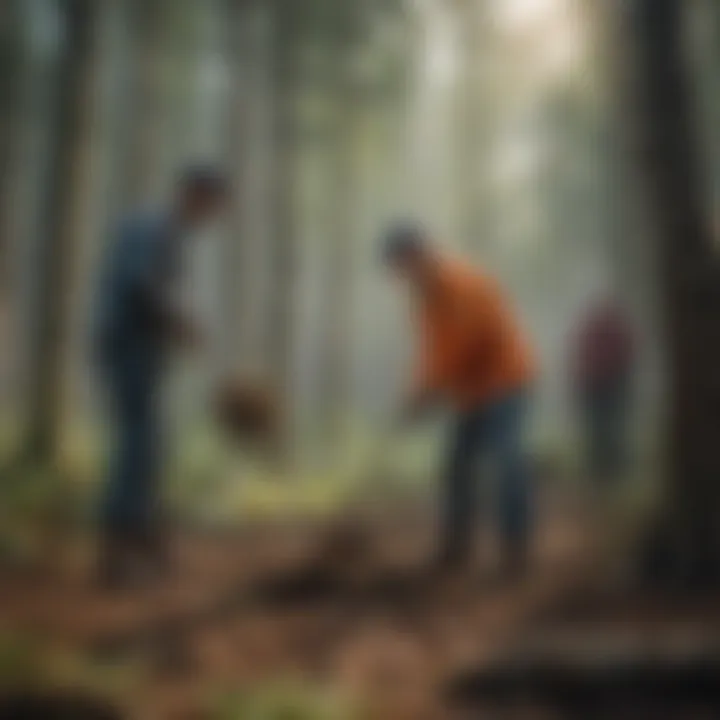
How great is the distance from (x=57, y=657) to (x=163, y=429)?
0.43 meters

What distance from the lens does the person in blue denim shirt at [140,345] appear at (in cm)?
247

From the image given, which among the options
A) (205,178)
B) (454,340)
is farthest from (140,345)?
(454,340)

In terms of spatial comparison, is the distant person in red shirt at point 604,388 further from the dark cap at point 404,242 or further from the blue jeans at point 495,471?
the dark cap at point 404,242

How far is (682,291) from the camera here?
8.46 ft

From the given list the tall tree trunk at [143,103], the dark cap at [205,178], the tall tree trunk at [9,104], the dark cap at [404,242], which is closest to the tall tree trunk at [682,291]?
the dark cap at [404,242]

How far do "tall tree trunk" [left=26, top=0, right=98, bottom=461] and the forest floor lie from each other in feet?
0.83

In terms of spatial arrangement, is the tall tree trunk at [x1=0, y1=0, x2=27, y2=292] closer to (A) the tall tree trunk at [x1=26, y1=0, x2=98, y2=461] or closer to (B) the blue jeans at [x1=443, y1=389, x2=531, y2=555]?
(A) the tall tree trunk at [x1=26, y1=0, x2=98, y2=461]

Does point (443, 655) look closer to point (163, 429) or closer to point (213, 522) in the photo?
point (213, 522)

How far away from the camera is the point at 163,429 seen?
2.48 metres

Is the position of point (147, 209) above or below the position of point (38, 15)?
below

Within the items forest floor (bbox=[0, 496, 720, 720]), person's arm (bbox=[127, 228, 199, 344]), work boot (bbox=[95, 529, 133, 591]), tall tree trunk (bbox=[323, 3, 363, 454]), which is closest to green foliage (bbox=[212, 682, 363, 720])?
forest floor (bbox=[0, 496, 720, 720])

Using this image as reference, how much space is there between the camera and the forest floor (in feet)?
7.60

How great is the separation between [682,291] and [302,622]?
923 millimetres

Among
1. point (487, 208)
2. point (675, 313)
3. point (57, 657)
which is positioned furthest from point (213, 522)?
point (675, 313)
